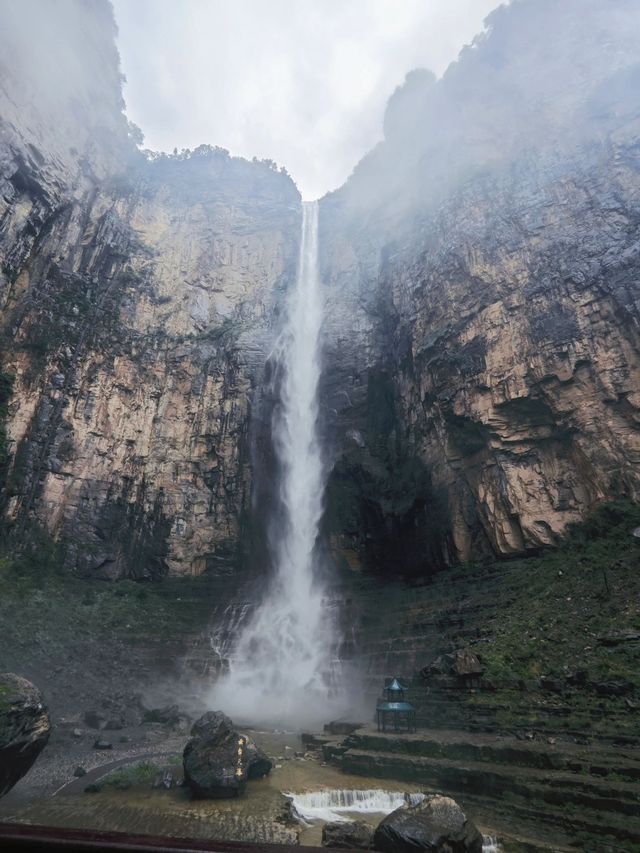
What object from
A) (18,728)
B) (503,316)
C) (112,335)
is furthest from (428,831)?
(112,335)

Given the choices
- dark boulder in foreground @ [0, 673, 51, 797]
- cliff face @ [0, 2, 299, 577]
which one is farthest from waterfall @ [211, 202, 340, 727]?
dark boulder in foreground @ [0, 673, 51, 797]

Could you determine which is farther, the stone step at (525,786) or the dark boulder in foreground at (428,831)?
the stone step at (525,786)

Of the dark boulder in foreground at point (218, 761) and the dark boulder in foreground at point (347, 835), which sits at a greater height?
the dark boulder in foreground at point (218, 761)

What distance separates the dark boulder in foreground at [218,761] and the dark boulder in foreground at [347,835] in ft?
9.87

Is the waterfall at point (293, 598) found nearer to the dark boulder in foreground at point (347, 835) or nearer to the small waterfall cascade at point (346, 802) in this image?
the small waterfall cascade at point (346, 802)

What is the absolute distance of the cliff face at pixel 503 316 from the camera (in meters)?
18.0

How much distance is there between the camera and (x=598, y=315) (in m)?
18.2

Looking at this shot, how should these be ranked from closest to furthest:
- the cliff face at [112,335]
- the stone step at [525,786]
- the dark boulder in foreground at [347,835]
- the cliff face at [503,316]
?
1. the dark boulder in foreground at [347,835]
2. the stone step at [525,786]
3. the cliff face at [503,316]
4. the cliff face at [112,335]

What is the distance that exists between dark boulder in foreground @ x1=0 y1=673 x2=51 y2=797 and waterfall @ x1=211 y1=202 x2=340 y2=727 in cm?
1012

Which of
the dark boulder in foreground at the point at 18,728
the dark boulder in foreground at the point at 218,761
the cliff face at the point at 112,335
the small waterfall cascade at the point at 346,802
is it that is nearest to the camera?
the dark boulder in foreground at the point at 18,728

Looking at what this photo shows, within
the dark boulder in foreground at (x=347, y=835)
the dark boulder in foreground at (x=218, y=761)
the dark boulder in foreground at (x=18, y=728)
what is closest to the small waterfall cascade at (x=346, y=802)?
the dark boulder in foreground at (x=218, y=761)

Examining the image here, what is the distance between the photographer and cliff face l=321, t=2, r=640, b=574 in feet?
59.0

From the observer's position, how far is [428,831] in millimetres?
6438

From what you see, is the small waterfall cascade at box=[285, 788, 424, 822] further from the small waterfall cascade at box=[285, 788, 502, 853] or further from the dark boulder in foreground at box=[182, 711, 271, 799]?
the dark boulder in foreground at box=[182, 711, 271, 799]
